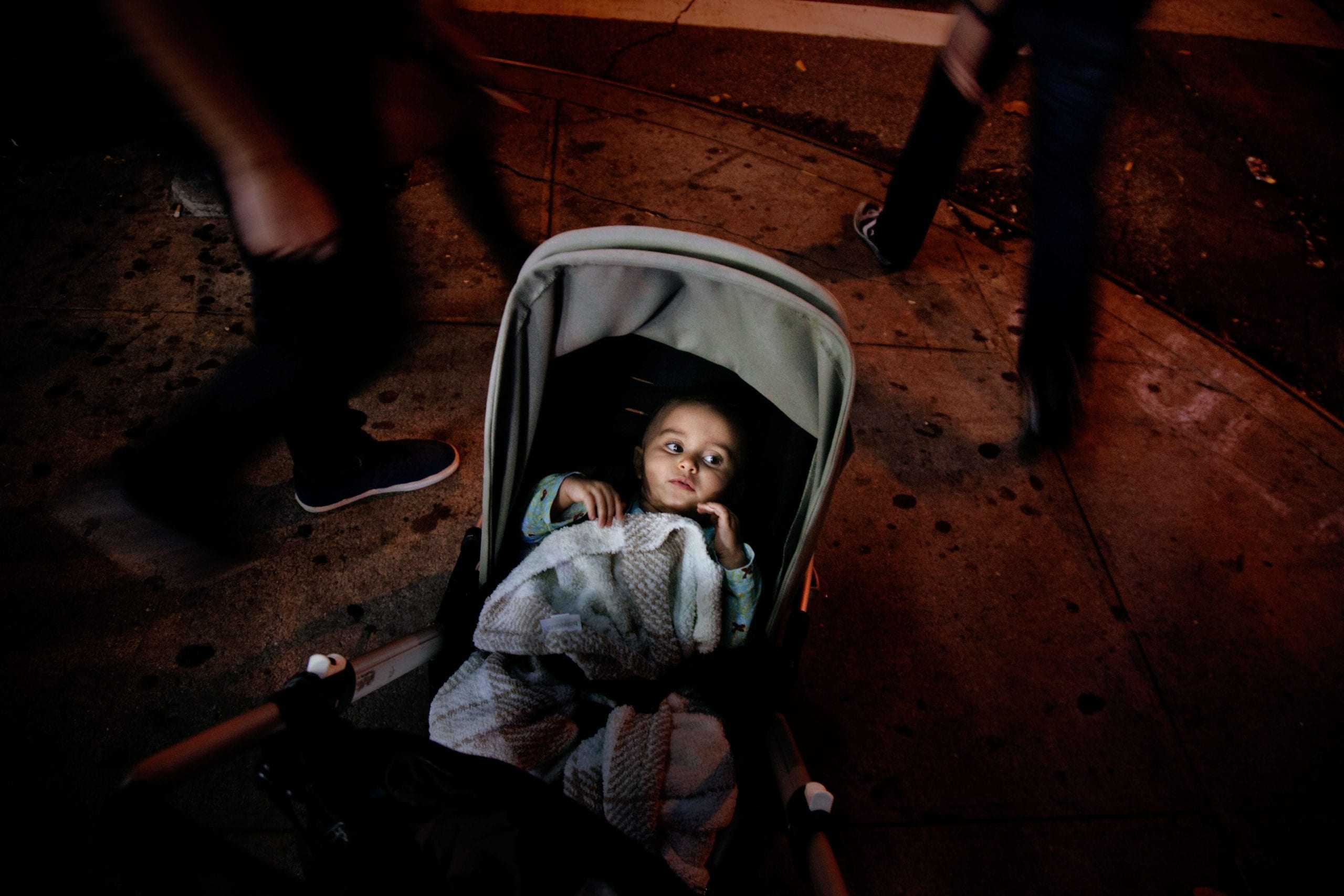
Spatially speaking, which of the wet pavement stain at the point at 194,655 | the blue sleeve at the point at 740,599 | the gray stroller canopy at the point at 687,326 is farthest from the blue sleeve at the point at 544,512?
the wet pavement stain at the point at 194,655

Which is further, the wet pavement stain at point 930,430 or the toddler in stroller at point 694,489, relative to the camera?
the wet pavement stain at point 930,430

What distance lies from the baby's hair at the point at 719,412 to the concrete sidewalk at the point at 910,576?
67cm

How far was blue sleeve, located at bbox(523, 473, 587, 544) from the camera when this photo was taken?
5.41 ft

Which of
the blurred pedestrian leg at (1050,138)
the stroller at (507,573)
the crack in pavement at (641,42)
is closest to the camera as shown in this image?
the stroller at (507,573)

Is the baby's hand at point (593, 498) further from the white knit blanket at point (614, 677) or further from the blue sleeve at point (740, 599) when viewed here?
the blue sleeve at point (740, 599)

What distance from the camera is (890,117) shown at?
4.03 m

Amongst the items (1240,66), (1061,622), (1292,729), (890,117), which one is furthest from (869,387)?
(1240,66)

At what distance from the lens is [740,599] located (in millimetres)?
1583

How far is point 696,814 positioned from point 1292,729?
71.7 inches

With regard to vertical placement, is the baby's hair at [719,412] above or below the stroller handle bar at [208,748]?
above

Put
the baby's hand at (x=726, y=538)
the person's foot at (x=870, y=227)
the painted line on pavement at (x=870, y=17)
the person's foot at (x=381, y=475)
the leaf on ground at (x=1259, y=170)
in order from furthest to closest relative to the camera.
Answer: the painted line on pavement at (x=870, y=17) < the leaf on ground at (x=1259, y=170) < the person's foot at (x=870, y=227) < the person's foot at (x=381, y=475) < the baby's hand at (x=726, y=538)

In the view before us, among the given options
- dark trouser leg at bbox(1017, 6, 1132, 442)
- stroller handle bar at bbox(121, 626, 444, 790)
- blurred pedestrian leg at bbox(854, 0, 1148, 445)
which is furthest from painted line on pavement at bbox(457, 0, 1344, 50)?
stroller handle bar at bbox(121, 626, 444, 790)

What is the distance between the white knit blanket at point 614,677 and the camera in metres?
1.29

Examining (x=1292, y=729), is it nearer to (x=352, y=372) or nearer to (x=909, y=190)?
(x=909, y=190)
